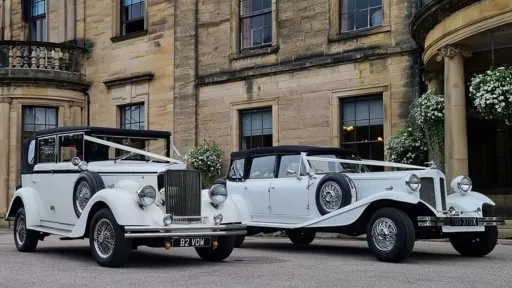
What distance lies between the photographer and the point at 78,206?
977 centimetres

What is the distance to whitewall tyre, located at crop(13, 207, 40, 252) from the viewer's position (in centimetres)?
1103

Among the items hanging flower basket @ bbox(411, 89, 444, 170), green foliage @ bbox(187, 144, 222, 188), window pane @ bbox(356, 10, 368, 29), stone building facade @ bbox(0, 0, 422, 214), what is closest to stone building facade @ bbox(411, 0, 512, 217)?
hanging flower basket @ bbox(411, 89, 444, 170)

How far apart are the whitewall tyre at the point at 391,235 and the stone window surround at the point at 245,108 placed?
8.86 metres

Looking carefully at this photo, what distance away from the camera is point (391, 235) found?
30.9 feet

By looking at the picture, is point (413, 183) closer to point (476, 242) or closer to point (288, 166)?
point (476, 242)

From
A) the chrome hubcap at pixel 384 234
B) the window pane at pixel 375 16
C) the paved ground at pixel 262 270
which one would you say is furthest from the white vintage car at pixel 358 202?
the window pane at pixel 375 16

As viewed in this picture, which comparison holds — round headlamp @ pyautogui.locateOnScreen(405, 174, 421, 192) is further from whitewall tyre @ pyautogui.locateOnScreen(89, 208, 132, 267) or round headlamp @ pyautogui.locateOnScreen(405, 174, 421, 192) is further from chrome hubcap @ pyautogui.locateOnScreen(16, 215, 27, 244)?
chrome hubcap @ pyautogui.locateOnScreen(16, 215, 27, 244)

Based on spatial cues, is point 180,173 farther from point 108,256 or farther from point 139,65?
point 139,65

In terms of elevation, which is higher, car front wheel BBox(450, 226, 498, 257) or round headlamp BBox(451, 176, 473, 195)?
round headlamp BBox(451, 176, 473, 195)

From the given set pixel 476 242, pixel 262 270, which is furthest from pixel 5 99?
pixel 476 242

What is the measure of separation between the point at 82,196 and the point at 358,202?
391 centimetres

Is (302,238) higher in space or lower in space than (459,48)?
lower

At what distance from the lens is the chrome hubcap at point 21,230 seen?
11172 millimetres

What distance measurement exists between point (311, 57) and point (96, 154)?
871cm
